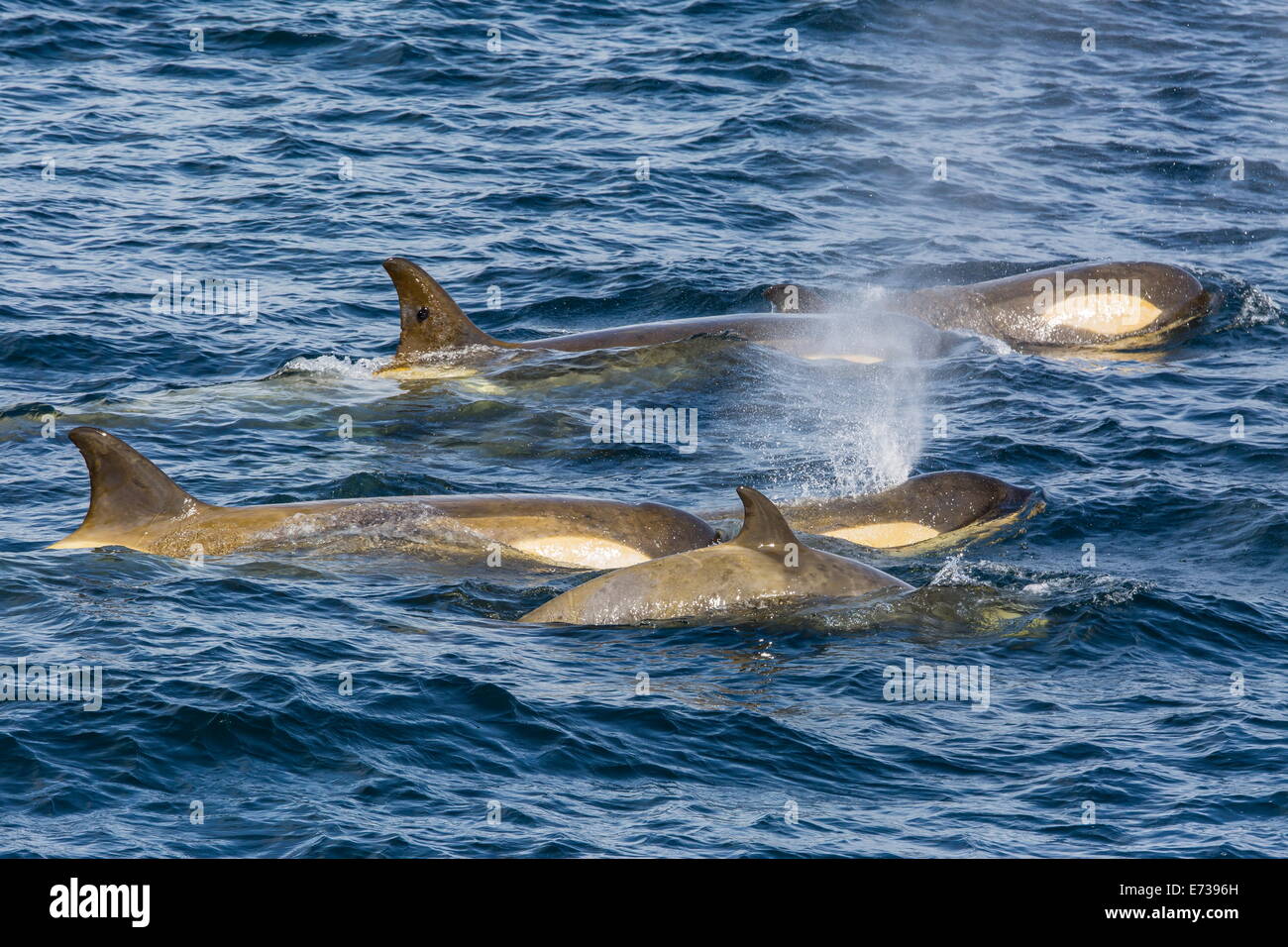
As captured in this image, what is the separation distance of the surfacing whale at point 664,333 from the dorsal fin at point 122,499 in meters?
6.94

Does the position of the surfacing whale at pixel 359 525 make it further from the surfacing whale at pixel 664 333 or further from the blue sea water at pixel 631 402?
the surfacing whale at pixel 664 333

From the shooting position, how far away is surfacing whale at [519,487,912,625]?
48.5ft

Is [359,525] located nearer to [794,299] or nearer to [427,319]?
[427,319]

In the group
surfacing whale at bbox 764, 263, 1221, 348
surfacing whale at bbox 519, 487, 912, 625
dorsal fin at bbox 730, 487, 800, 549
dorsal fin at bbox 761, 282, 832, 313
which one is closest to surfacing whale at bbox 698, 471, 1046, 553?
surfacing whale at bbox 519, 487, 912, 625

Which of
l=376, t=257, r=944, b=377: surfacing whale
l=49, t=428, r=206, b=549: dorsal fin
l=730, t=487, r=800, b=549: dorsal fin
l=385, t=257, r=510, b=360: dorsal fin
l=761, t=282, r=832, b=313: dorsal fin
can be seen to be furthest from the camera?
l=761, t=282, r=832, b=313: dorsal fin

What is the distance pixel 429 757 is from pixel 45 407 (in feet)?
36.4

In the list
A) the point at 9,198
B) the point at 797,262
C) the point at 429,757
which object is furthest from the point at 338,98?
the point at 429,757

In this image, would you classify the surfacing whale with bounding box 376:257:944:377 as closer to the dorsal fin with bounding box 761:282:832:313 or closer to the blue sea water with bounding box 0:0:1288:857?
the blue sea water with bounding box 0:0:1288:857

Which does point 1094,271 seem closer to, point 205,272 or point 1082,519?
point 1082,519

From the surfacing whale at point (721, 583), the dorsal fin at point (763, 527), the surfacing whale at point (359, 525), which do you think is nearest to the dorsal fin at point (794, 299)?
the surfacing whale at point (359, 525)

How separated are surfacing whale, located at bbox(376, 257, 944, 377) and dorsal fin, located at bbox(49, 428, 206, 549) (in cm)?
694

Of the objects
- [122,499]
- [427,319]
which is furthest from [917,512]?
[427,319]

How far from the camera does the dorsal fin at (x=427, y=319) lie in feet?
76.1

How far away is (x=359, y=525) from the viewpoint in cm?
1689
